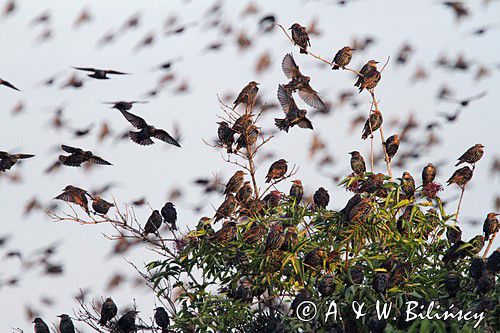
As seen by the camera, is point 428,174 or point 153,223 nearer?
point 153,223

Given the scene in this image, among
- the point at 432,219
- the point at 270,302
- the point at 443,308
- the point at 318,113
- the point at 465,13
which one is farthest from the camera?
the point at 465,13

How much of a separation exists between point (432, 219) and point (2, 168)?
15.2 ft

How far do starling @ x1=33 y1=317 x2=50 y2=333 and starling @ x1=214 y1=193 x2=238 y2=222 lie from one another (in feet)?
6.56

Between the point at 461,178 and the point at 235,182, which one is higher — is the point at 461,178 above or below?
above

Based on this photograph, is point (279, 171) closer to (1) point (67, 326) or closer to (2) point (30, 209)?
(1) point (67, 326)

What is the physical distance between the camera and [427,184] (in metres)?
8.88

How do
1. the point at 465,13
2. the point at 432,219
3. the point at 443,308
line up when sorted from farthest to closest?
1. the point at 465,13
2. the point at 432,219
3. the point at 443,308

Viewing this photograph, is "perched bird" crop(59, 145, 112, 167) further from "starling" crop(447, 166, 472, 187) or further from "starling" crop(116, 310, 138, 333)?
"starling" crop(447, 166, 472, 187)

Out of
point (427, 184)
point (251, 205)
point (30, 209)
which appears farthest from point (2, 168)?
point (427, 184)

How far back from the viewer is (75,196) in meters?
8.63

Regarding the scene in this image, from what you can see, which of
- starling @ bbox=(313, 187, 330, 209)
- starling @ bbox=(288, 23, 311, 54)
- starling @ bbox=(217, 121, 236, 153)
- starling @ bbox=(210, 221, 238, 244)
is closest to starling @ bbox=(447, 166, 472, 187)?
starling @ bbox=(313, 187, 330, 209)

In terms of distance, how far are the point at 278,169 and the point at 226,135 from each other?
60 cm

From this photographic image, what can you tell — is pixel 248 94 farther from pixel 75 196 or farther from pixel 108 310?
pixel 108 310

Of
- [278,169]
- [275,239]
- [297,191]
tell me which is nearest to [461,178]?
[297,191]
